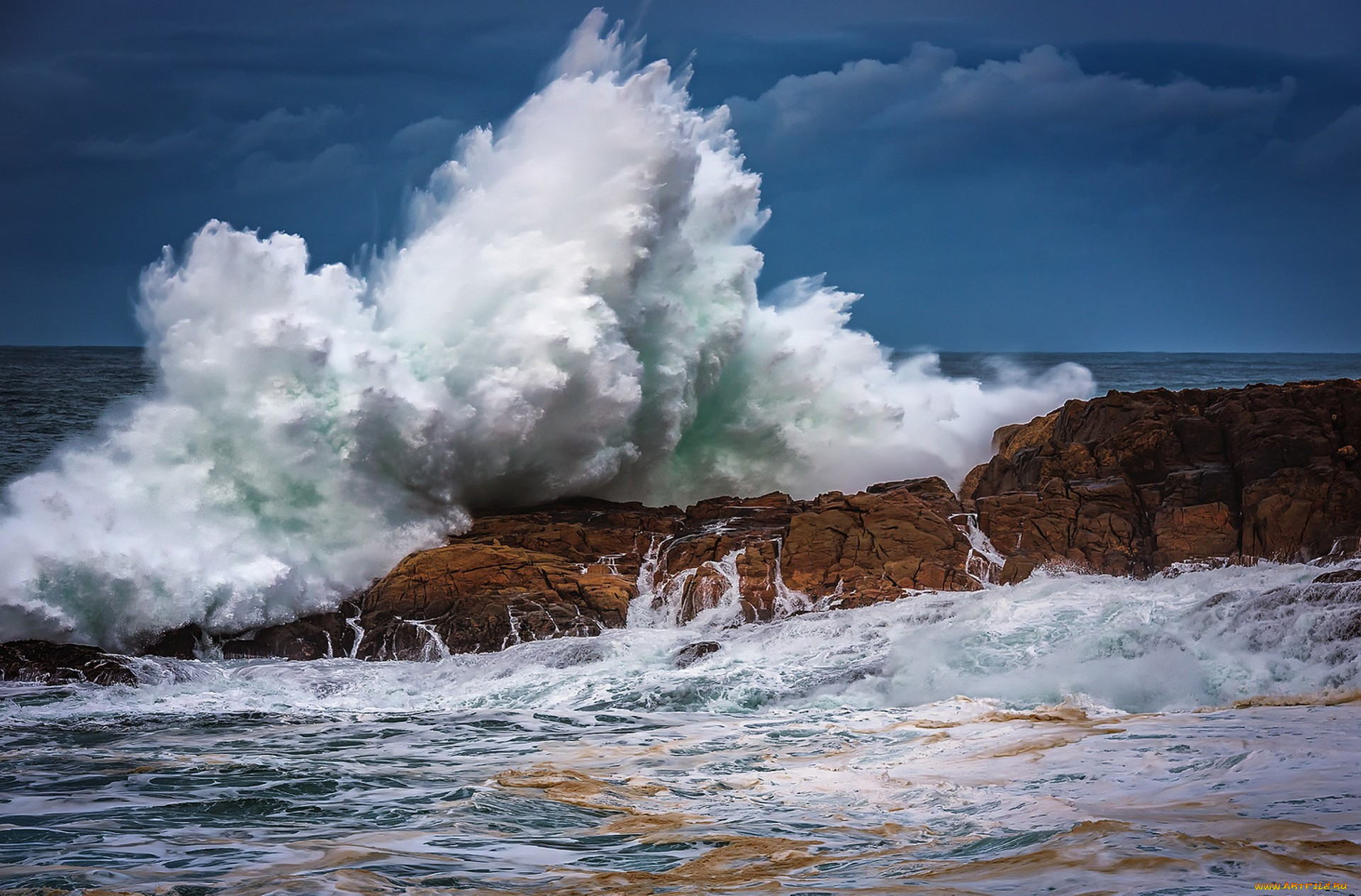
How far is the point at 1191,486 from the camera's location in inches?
492

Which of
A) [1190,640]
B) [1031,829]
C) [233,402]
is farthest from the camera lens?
[233,402]

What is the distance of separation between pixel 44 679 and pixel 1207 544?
37.7 ft

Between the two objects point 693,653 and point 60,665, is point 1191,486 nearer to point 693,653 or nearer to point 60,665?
point 693,653

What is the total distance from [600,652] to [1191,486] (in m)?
6.57

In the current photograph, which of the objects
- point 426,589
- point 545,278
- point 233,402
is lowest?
point 426,589

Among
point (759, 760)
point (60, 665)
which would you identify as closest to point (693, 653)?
point (759, 760)

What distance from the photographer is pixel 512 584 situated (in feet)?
40.9

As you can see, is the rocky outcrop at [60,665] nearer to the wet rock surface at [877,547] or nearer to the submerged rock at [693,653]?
the wet rock surface at [877,547]

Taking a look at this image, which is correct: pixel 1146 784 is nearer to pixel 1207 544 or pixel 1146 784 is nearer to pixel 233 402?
pixel 1207 544

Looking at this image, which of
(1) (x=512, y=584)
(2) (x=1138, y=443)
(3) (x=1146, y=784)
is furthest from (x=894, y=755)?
(2) (x=1138, y=443)

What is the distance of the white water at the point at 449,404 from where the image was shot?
501 inches

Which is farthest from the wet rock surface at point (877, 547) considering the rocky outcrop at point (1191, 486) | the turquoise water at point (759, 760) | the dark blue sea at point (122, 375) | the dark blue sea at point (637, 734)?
the dark blue sea at point (122, 375)

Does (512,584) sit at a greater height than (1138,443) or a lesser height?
lesser

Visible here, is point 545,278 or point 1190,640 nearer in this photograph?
point 1190,640
